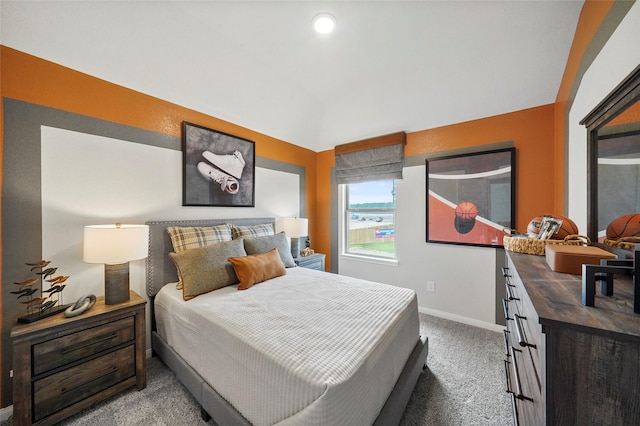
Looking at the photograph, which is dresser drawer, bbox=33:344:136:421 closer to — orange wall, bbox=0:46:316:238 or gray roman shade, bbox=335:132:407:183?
orange wall, bbox=0:46:316:238

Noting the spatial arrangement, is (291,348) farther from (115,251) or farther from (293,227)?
(293,227)

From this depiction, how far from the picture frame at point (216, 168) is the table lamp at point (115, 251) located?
76 centimetres

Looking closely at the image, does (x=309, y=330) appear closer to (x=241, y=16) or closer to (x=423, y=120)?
(x=241, y=16)

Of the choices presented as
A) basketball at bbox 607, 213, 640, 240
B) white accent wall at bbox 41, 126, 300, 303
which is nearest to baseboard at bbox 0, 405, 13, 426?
white accent wall at bbox 41, 126, 300, 303

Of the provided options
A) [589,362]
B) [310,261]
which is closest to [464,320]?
[310,261]

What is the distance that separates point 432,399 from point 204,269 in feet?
6.56

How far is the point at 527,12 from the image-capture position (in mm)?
1768

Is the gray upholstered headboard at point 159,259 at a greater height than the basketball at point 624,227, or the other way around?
the basketball at point 624,227

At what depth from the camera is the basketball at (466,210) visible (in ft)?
8.95

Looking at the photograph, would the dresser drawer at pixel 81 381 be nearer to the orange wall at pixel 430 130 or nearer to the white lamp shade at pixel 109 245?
the white lamp shade at pixel 109 245

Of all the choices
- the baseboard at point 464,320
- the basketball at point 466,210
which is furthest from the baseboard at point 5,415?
the basketball at point 466,210

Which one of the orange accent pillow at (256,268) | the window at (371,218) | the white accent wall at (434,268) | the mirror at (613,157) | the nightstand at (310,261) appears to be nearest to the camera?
the mirror at (613,157)

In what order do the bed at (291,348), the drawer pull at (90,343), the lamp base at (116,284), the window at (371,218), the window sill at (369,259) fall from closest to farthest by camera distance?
the bed at (291,348) → the drawer pull at (90,343) → the lamp base at (116,284) → the window sill at (369,259) → the window at (371,218)

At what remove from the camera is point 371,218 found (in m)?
3.70
